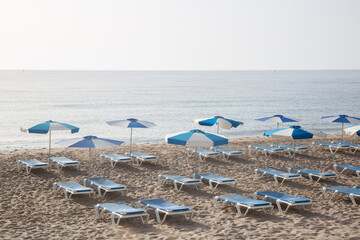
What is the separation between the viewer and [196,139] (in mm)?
12117

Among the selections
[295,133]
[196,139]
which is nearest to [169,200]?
[196,139]

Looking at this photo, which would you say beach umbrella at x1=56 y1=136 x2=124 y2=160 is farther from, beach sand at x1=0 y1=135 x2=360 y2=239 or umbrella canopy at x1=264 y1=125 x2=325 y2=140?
umbrella canopy at x1=264 y1=125 x2=325 y2=140

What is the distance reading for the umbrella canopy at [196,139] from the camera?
473 inches

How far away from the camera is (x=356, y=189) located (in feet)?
38.4

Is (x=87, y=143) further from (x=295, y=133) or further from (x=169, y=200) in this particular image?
(x=295, y=133)

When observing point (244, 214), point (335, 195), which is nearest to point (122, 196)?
point (244, 214)

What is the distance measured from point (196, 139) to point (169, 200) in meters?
1.74

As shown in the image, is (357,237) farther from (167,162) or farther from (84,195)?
(167,162)

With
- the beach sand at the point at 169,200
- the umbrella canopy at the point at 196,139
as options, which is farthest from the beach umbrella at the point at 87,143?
the umbrella canopy at the point at 196,139

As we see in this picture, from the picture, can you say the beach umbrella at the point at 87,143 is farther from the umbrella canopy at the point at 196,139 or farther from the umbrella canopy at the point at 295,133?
the umbrella canopy at the point at 295,133

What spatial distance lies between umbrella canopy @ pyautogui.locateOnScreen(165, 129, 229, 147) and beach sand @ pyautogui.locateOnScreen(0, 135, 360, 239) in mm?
1325

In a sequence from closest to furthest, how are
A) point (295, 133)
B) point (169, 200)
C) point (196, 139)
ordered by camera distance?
point (169, 200) < point (196, 139) < point (295, 133)

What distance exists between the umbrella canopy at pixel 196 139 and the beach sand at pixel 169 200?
52.2 inches

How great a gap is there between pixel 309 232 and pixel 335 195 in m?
3.41
